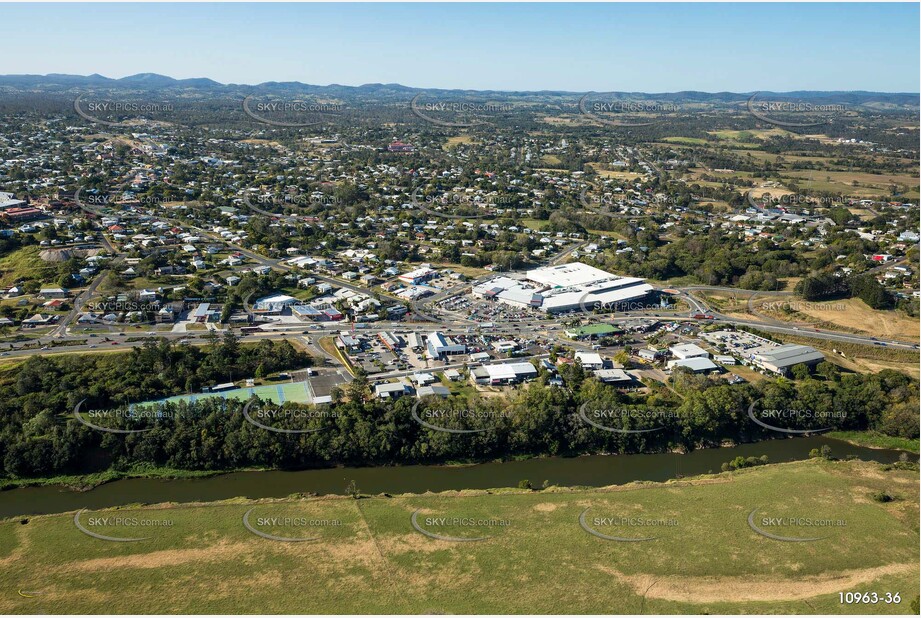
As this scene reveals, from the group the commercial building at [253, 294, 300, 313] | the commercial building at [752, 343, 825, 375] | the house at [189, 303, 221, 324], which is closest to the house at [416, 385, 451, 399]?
the commercial building at [253, 294, 300, 313]

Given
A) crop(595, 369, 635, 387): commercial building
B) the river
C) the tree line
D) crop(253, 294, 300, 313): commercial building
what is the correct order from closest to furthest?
the river → the tree line → crop(595, 369, 635, 387): commercial building → crop(253, 294, 300, 313): commercial building

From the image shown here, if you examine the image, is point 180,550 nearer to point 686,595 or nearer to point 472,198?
point 686,595

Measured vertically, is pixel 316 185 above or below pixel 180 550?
above

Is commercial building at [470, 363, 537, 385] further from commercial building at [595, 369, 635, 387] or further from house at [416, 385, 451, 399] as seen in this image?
commercial building at [595, 369, 635, 387]

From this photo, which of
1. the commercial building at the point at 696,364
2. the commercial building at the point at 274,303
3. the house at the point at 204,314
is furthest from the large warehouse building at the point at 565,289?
the house at the point at 204,314

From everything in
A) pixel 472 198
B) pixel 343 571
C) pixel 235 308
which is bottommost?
pixel 343 571

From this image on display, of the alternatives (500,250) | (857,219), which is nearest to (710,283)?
(500,250)

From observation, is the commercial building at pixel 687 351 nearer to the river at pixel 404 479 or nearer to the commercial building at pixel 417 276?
the river at pixel 404 479
